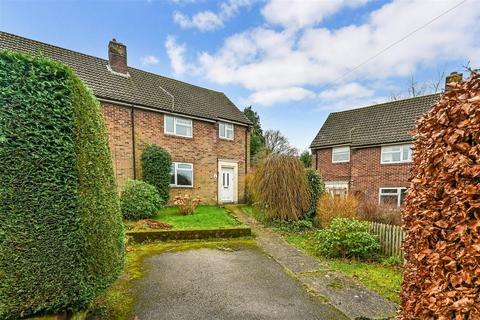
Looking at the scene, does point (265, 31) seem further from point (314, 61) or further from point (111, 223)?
point (111, 223)

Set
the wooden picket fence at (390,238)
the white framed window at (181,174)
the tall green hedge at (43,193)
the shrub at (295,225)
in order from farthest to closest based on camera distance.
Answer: the white framed window at (181,174)
the shrub at (295,225)
the wooden picket fence at (390,238)
the tall green hedge at (43,193)

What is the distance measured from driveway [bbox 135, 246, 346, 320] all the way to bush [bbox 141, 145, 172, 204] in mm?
6099

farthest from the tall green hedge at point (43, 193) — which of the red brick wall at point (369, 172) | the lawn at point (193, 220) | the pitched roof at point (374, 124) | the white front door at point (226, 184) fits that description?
the pitched roof at point (374, 124)

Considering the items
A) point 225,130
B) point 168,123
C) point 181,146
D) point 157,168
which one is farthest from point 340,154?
point 157,168

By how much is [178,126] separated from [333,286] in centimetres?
1095

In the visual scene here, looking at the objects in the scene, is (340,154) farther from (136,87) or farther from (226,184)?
(136,87)

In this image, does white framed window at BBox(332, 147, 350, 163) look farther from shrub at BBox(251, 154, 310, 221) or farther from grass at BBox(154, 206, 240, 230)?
grass at BBox(154, 206, 240, 230)

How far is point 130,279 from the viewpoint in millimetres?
4297

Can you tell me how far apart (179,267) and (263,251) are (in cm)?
243

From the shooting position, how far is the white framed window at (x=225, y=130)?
1462 cm

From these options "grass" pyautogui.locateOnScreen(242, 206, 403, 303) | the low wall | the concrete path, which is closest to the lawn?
the low wall

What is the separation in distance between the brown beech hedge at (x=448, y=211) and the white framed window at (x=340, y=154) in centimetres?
1537

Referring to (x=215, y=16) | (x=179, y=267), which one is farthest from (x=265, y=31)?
(x=179, y=267)

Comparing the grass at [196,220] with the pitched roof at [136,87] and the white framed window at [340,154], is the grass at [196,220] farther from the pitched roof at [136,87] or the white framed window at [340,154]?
the white framed window at [340,154]
